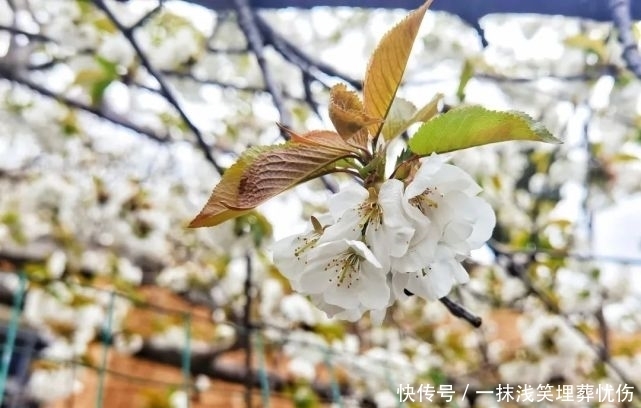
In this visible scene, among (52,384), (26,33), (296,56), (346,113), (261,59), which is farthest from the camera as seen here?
(52,384)

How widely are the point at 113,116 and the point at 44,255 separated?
83 centimetres

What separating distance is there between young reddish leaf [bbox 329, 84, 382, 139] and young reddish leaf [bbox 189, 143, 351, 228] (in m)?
0.02

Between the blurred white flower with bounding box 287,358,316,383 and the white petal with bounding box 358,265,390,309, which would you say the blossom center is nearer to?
the white petal with bounding box 358,265,390,309

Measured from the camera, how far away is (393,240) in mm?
403

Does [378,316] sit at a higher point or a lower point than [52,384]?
lower

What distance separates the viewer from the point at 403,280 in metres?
0.43

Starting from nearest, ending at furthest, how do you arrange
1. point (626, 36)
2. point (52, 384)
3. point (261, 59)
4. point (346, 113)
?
point (346, 113)
point (626, 36)
point (261, 59)
point (52, 384)

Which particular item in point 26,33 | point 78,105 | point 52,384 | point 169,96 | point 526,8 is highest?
point 26,33

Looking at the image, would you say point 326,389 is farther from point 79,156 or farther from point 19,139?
point 19,139

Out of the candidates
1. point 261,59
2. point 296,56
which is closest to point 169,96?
point 261,59

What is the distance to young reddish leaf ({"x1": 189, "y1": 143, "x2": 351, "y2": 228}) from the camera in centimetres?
39

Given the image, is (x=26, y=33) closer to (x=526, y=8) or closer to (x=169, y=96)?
(x=169, y=96)

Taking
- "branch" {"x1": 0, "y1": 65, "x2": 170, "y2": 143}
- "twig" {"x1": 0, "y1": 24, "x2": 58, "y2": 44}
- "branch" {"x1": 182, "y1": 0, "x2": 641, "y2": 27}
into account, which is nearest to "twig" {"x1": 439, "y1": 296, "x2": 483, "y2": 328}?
"branch" {"x1": 182, "y1": 0, "x2": 641, "y2": 27}

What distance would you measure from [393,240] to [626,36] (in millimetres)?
424
